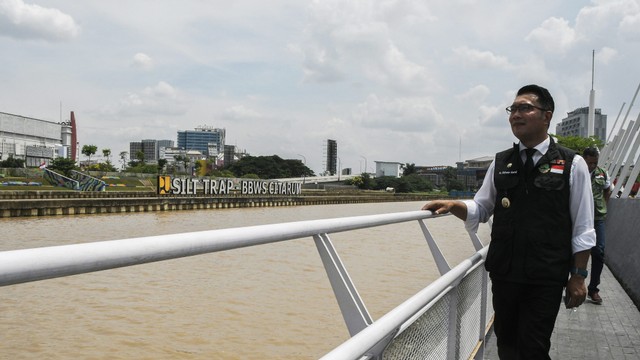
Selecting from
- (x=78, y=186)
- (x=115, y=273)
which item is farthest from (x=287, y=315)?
(x=78, y=186)

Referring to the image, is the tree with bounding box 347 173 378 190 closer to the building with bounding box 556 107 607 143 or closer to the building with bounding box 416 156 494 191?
the building with bounding box 416 156 494 191

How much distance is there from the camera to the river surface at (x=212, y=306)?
22.4 ft

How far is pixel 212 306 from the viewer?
8734mm

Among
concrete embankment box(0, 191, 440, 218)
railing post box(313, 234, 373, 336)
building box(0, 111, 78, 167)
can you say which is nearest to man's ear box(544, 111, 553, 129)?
railing post box(313, 234, 373, 336)

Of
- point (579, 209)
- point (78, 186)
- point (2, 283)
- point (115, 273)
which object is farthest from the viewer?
point (78, 186)

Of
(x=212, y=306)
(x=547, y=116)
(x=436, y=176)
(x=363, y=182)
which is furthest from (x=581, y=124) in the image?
(x=547, y=116)

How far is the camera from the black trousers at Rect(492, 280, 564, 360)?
2475mm

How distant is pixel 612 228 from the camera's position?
995 centimetres

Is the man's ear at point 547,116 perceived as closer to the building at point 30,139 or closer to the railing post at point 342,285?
the railing post at point 342,285

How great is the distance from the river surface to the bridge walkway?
120 centimetres

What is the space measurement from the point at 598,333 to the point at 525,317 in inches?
106

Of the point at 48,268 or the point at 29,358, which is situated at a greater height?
the point at 48,268

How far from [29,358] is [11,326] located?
4.36 feet

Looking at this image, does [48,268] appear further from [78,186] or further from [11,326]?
[78,186]
